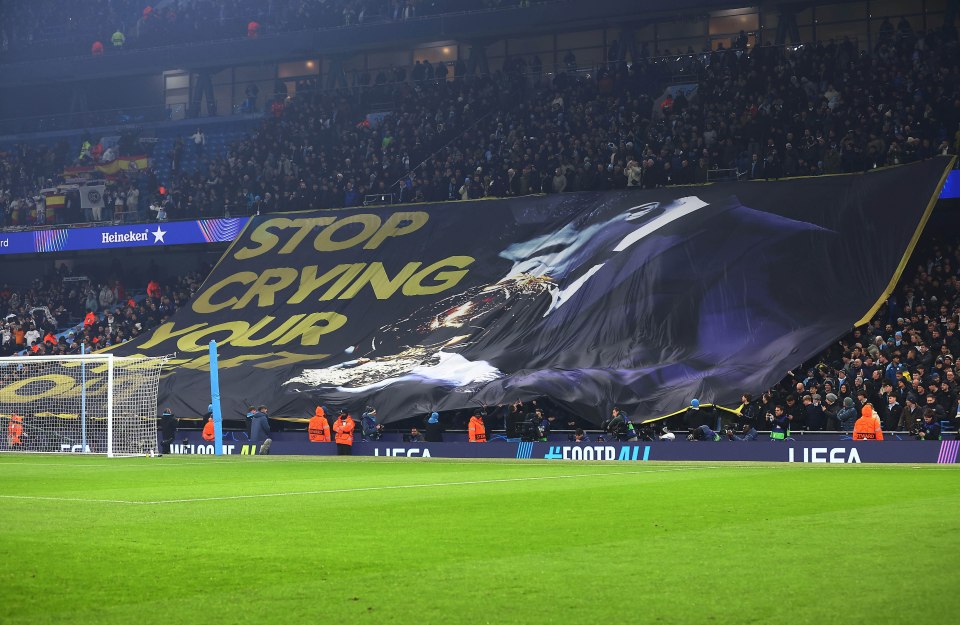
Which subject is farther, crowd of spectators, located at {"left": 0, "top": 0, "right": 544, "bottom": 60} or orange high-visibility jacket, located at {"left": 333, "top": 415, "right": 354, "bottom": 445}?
crowd of spectators, located at {"left": 0, "top": 0, "right": 544, "bottom": 60}

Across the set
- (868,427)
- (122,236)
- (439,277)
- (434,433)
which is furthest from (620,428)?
(122,236)

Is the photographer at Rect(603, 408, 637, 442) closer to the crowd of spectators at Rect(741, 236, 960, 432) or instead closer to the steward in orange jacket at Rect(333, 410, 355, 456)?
the crowd of spectators at Rect(741, 236, 960, 432)

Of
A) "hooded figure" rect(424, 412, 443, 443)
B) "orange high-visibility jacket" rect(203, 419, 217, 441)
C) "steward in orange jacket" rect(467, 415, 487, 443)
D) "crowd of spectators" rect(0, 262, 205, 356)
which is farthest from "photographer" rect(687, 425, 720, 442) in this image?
"crowd of spectators" rect(0, 262, 205, 356)

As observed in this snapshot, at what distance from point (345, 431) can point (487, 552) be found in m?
21.3

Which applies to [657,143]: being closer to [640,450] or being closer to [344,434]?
[640,450]

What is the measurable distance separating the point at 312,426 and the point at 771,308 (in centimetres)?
1234

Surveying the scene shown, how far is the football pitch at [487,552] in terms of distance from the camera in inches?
295

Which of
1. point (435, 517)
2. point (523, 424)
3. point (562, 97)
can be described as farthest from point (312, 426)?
point (435, 517)

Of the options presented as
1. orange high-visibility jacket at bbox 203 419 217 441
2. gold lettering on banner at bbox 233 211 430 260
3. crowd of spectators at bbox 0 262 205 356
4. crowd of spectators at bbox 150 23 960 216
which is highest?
crowd of spectators at bbox 150 23 960 216

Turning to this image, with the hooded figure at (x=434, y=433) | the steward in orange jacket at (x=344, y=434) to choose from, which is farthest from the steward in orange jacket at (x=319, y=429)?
the hooded figure at (x=434, y=433)

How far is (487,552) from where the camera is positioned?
33.3ft

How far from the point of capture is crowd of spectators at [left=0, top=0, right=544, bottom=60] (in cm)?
5334

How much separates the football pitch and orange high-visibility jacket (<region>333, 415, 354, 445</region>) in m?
12.2

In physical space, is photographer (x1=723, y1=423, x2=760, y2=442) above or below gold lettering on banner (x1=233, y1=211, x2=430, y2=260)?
below
